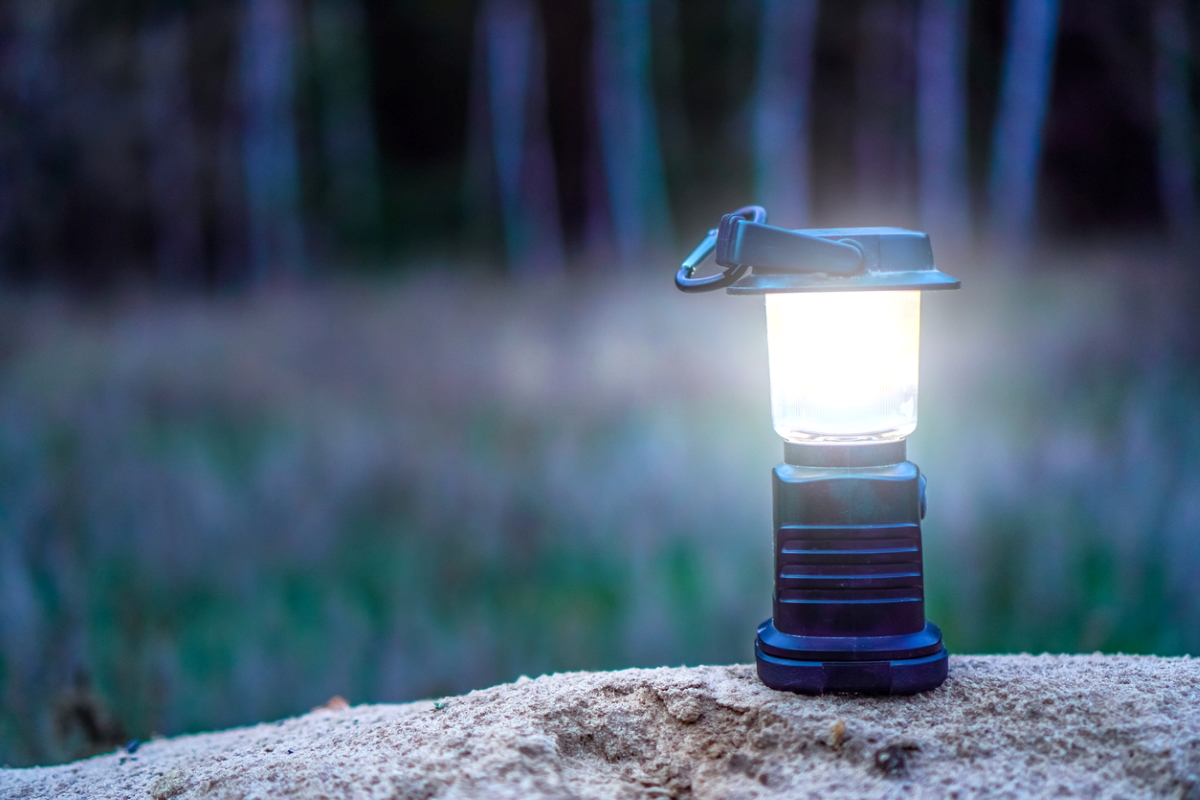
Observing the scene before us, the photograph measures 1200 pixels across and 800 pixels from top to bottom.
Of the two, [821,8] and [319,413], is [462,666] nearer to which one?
[319,413]

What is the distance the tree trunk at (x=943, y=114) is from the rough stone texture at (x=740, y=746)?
7.36 m

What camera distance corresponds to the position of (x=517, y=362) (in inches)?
217

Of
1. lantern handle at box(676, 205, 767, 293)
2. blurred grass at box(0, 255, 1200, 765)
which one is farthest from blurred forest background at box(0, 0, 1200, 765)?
lantern handle at box(676, 205, 767, 293)

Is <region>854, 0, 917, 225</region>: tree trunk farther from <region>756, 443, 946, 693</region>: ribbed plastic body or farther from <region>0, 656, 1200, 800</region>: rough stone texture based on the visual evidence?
<region>0, 656, 1200, 800</region>: rough stone texture

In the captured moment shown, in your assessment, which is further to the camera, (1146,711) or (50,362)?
(50,362)

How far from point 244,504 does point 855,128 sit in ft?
34.0

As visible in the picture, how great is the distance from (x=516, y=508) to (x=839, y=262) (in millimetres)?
2605

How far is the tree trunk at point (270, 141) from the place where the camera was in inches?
461

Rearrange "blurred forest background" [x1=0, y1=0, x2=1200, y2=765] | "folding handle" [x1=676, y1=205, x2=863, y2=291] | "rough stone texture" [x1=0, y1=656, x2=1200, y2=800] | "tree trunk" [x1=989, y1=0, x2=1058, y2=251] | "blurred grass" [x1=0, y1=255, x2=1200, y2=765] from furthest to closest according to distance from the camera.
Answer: "tree trunk" [x1=989, y1=0, x2=1058, y2=251], "blurred forest background" [x1=0, y1=0, x2=1200, y2=765], "blurred grass" [x1=0, y1=255, x2=1200, y2=765], "folding handle" [x1=676, y1=205, x2=863, y2=291], "rough stone texture" [x1=0, y1=656, x2=1200, y2=800]

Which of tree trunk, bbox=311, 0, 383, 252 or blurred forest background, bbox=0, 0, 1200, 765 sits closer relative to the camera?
blurred forest background, bbox=0, 0, 1200, 765

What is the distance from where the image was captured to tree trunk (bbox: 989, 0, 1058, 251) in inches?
308

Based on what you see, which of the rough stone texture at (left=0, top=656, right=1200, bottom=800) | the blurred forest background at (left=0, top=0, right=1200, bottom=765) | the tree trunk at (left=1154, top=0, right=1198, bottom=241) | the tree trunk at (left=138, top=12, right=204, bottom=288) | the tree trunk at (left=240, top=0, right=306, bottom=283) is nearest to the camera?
the rough stone texture at (left=0, top=656, right=1200, bottom=800)

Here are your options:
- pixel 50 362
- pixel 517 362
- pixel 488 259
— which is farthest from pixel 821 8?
pixel 50 362

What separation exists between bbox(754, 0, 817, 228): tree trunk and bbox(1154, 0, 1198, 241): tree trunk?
3.34 meters
